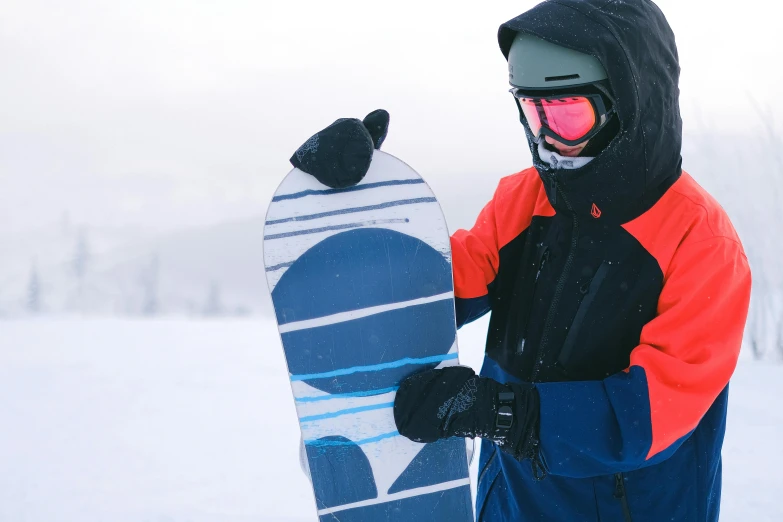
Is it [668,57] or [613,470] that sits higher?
[668,57]

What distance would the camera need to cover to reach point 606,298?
1104mm

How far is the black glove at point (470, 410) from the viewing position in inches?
41.2

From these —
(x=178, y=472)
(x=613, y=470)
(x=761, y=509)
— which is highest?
(x=613, y=470)

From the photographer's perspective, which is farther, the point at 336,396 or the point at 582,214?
the point at 336,396

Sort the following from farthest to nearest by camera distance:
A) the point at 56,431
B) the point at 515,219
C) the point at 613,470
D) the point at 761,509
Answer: the point at 56,431 → the point at 761,509 → the point at 515,219 → the point at 613,470

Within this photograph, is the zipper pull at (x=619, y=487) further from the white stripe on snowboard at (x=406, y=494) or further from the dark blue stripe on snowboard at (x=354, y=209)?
the dark blue stripe on snowboard at (x=354, y=209)

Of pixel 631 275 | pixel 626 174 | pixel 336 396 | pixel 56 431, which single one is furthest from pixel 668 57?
pixel 56 431

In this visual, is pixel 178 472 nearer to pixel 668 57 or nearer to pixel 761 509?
pixel 761 509

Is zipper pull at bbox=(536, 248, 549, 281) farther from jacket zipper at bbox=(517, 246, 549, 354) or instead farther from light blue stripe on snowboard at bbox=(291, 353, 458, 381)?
light blue stripe on snowboard at bbox=(291, 353, 458, 381)

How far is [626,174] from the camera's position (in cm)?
107

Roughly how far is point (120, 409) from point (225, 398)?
0.62m

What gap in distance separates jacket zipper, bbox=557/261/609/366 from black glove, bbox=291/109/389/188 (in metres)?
0.53

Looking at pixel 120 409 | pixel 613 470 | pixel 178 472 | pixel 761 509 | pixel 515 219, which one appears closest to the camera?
pixel 613 470

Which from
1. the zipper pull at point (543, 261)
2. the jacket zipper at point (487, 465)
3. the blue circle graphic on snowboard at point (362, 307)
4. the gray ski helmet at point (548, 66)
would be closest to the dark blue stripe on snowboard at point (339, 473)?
the blue circle graphic on snowboard at point (362, 307)
